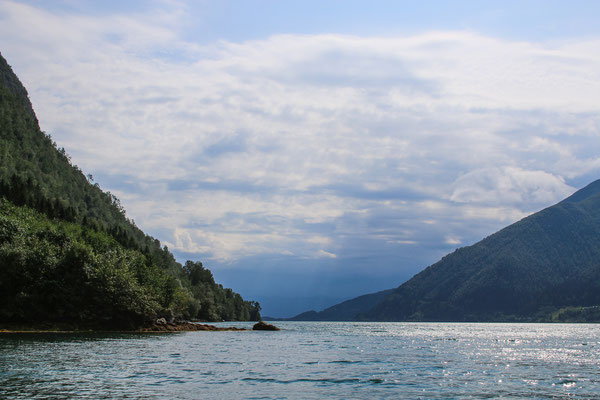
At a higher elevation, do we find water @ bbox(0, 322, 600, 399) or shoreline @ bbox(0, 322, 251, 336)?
shoreline @ bbox(0, 322, 251, 336)

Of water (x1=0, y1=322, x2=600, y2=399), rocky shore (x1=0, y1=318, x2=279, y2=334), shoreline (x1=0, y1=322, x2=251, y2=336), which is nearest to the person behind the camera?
water (x1=0, y1=322, x2=600, y2=399)

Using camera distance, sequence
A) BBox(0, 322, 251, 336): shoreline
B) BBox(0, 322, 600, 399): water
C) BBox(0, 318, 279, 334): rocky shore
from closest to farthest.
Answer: BBox(0, 322, 600, 399): water < BBox(0, 322, 251, 336): shoreline < BBox(0, 318, 279, 334): rocky shore

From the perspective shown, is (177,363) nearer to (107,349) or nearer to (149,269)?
(107,349)

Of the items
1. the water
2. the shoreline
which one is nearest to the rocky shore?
the shoreline

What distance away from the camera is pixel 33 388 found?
38562 mm

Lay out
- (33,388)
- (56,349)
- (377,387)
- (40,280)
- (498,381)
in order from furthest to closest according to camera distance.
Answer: (40,280) < (56,349) < (498,381) < (377,387) < (33,388)

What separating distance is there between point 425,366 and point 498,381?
1382 centimetres

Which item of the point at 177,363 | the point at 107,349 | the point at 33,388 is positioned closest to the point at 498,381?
the point at 177,363

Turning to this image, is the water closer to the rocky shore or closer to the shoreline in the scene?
the shoreline

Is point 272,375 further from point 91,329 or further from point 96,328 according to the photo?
point 96,328

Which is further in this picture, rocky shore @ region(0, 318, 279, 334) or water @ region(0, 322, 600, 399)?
rocky shore @ region(0, 318, 279, 334)

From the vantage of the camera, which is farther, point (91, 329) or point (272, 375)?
point (91, 329)

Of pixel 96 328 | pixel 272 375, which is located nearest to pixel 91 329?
pixel 96 328

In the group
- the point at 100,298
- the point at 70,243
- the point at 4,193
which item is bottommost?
the point at 100,298
